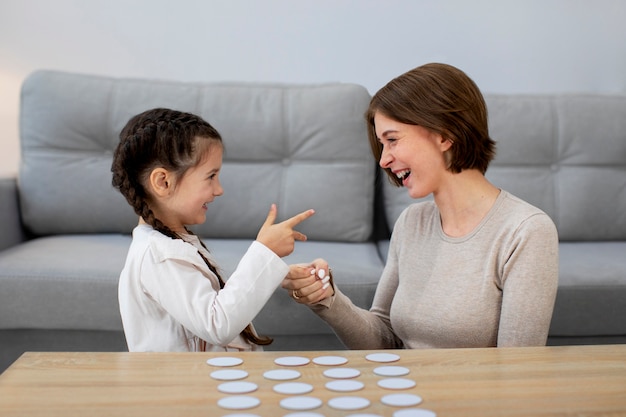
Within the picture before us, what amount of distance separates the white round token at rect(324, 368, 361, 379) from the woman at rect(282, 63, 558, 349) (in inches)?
17.1

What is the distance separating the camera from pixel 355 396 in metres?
1.02

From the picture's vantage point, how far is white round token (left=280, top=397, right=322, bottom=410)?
3.23ft

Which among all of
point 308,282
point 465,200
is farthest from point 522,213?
point 308,282

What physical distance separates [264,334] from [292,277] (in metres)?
0.67

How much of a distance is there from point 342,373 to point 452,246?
54 centimetres

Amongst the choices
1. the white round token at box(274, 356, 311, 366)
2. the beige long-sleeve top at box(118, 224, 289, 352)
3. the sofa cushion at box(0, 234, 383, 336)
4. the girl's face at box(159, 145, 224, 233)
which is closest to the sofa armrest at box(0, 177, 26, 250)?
the sofa cushion at box(0, 234, 383, 336)

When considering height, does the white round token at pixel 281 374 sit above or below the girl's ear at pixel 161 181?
below

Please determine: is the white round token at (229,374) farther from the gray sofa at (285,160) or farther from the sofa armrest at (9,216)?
the sofa armrest at (9,216)

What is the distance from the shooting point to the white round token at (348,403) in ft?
3.22

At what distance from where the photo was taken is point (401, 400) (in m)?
1.00

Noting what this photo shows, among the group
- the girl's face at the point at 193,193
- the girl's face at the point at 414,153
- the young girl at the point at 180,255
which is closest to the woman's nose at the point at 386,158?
the girl's face at the point at 414,153

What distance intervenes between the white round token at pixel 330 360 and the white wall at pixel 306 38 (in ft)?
7.03

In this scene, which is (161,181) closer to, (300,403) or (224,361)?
(224,361)

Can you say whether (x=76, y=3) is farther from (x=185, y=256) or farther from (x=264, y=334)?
(x=185, y=256)
